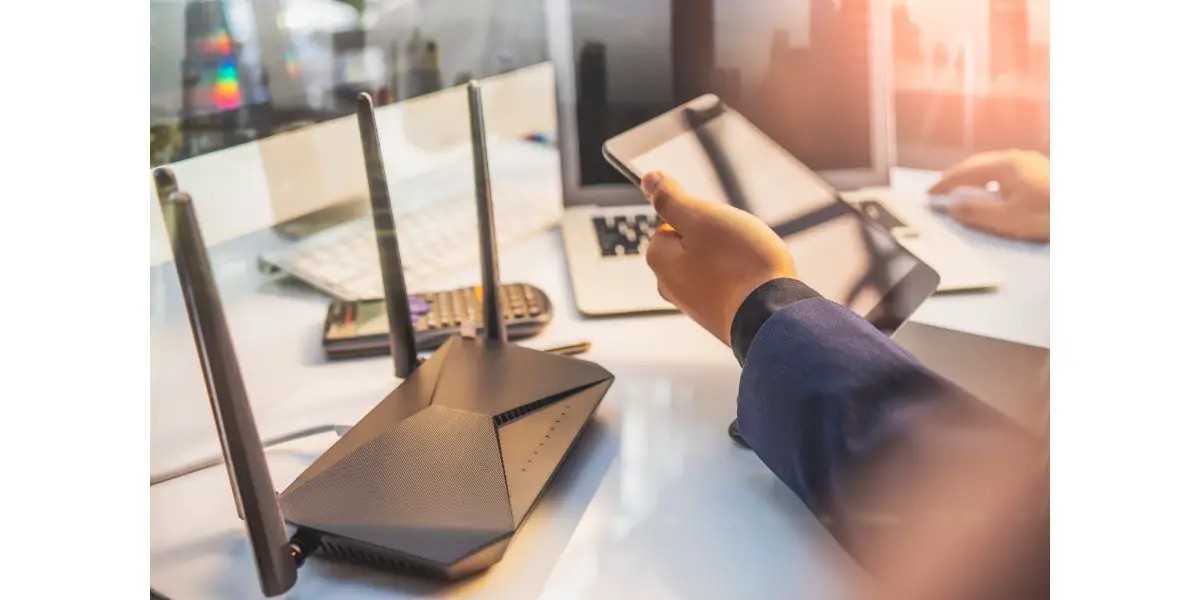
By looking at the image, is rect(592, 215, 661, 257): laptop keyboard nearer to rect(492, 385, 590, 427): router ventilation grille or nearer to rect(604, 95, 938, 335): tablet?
rect(604, 95, 938, 335): tablet

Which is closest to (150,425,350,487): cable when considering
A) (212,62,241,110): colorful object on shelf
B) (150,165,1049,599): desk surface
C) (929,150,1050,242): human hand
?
(150,165,1049,599): desk surface

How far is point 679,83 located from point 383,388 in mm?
342

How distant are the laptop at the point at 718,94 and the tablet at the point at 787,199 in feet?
0.11

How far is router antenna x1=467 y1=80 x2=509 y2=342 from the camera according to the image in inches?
19.9

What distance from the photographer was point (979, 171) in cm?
70

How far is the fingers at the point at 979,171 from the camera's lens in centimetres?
64

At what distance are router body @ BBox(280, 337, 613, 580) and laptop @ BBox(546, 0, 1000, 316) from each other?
146 millimetres

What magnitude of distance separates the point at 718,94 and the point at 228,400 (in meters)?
0.46

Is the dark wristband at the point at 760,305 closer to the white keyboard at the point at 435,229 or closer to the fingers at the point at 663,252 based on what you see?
the fingers at the point at 663,252

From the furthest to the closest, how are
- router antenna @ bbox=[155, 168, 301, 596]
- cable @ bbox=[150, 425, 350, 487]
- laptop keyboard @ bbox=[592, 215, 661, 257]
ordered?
laptop keyboard @ bbox=[592, 215, 661, 257], cable @ bbox=[150, 425, 350, 487], router antenna @ bbox=[155, 168, 301, 596]

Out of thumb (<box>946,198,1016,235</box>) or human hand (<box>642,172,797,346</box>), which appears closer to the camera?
human hand (<box>642,172,797,346</box>)

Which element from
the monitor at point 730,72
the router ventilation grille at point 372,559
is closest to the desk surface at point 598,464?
the router ventilation grille at point 372,559

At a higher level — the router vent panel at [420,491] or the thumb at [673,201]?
the thumb at [673,201]
